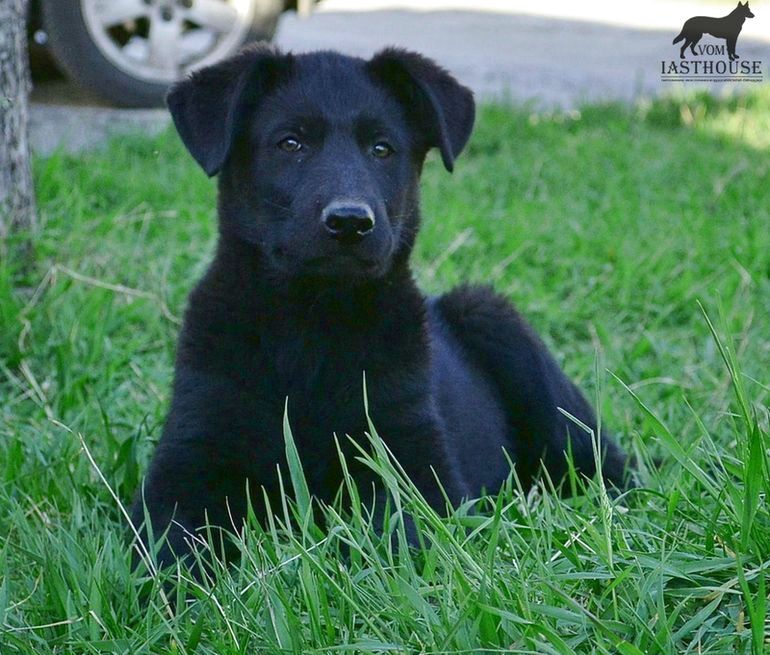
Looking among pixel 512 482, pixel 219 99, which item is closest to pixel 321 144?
pixel 219 99

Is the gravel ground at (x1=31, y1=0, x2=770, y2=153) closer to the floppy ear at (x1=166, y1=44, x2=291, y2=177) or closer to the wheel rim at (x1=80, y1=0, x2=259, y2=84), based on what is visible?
the wheel rim at (x1=80, y1=0, x2=259, y2=84)

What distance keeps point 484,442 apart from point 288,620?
4.85 ft

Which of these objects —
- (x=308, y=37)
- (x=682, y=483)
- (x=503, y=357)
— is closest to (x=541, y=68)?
(x=308, y=37)

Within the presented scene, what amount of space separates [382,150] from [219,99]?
1.38 ft

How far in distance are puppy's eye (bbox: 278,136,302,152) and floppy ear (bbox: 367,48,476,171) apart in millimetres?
316

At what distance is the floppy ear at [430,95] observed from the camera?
3154 mm

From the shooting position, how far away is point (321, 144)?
3.00m

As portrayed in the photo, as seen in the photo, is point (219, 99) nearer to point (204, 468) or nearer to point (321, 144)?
point (321, 144)

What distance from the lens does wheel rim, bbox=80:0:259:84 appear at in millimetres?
6070

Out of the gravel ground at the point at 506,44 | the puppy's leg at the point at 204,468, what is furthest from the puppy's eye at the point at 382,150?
the gravel ground at the point at 506,44

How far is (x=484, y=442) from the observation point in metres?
3.43

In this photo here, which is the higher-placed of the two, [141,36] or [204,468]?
[141,36]

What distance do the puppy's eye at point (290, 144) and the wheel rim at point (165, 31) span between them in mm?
3349

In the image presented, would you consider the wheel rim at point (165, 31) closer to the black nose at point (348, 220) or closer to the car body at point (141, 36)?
the car body at point (141, 36)
